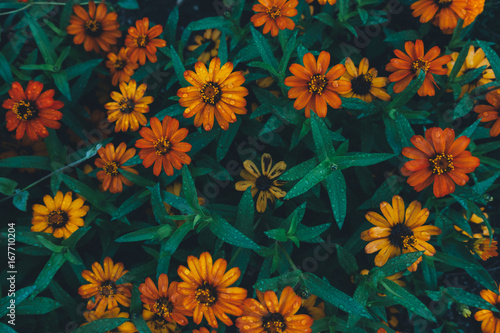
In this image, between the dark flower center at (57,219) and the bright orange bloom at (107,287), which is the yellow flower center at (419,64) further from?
the dark flower center at (57,219)

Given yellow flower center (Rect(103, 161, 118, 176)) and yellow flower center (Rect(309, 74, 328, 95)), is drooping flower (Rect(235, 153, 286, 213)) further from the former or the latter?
yellow flower center (Rect(103, 161, 118, 176))

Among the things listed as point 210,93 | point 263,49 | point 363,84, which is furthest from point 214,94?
point 363,84

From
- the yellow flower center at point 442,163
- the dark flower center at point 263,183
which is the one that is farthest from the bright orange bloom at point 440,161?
the dark flower center at point 263,183

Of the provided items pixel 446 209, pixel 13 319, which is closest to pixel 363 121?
pixel 446 209

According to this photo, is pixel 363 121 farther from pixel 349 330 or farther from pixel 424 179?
pixel 349 330

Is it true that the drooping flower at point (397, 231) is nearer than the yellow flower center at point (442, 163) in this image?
No

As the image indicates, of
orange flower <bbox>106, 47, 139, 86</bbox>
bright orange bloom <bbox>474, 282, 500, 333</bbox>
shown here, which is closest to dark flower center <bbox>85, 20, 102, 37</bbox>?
orange flower <bbox>106, 47, 139, 86</bbox>
